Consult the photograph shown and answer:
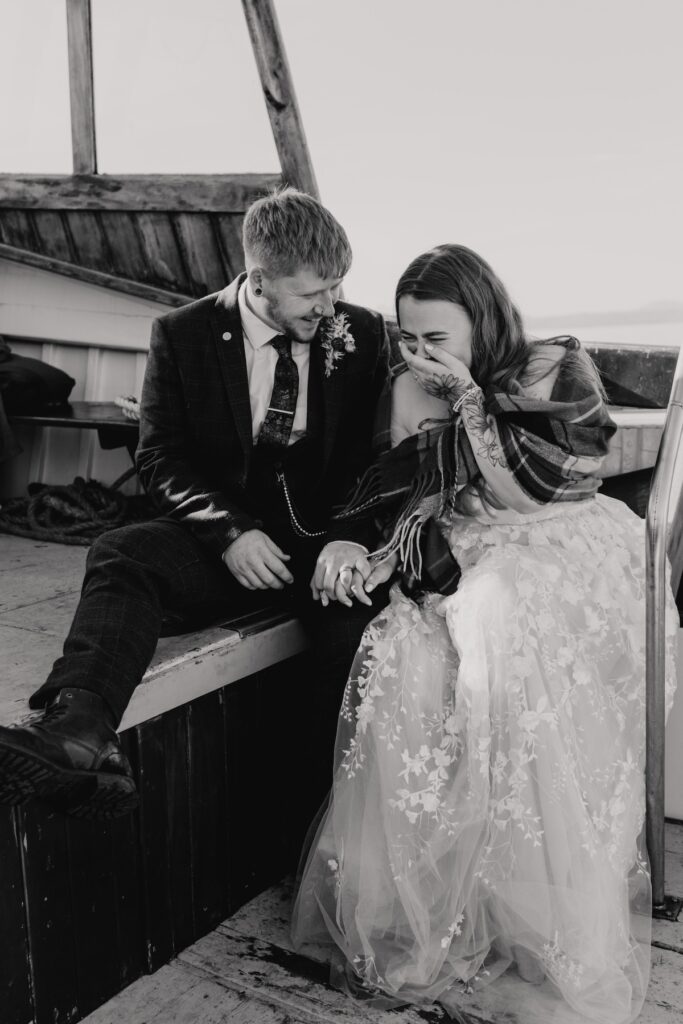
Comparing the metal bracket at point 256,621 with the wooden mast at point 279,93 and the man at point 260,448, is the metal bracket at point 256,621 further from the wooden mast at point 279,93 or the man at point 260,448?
the wooden mast at point 279,93

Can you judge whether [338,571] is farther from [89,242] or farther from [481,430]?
[89,242]

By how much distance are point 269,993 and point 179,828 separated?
1.07ft

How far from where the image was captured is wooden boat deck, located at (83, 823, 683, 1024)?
1.56 meters

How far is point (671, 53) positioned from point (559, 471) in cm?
132

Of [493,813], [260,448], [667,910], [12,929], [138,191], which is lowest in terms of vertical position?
[667,910]

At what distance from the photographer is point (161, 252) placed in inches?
125

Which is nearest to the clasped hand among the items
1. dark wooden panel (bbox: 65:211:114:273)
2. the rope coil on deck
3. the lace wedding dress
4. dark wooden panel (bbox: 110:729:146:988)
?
the lace wedding dress

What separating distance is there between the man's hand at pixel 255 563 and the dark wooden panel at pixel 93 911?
532 mm

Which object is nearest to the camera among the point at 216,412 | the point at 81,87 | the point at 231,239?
the point at 216,412

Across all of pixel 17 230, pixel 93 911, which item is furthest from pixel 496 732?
pixel 17 230

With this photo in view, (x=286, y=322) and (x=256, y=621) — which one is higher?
(x=286, y=322)

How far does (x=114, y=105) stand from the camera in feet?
10.3

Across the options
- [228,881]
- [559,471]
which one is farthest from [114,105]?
[228,881]

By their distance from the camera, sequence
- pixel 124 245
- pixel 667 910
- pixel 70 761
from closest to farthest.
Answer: pixel 70 761 < pixel 667 910 < pixel 124 245
